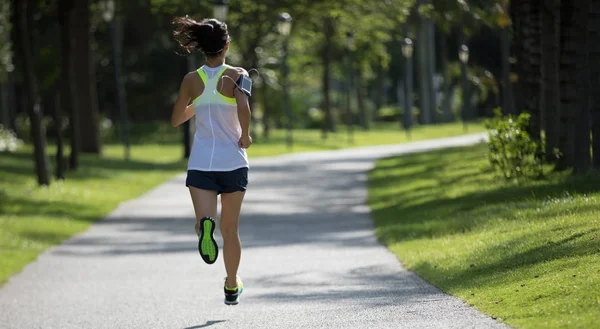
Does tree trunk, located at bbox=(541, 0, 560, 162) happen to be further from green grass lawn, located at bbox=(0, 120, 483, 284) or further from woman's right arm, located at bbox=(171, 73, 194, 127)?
woman's right arm, located at bbox=(171, 73, 194, 127)

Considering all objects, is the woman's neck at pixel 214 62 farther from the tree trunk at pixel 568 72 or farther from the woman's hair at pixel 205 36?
the tree trunk at pixel 568 72

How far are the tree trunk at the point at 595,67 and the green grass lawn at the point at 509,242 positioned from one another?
0.55m

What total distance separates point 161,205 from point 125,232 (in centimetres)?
483

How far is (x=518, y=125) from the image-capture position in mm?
19984

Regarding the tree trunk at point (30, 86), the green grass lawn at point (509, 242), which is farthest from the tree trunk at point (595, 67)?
the tree trunk at point (30, 86)

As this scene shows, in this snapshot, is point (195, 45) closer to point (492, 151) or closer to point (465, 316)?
point (465, 316)

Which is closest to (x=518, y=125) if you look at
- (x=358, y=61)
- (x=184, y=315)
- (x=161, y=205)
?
(x=161, y=205)

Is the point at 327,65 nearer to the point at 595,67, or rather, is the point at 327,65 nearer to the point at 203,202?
the point at 595,67

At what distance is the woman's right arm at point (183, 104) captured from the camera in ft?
29.0

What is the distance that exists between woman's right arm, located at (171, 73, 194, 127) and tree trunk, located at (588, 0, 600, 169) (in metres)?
8.91

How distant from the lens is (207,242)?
8.53m

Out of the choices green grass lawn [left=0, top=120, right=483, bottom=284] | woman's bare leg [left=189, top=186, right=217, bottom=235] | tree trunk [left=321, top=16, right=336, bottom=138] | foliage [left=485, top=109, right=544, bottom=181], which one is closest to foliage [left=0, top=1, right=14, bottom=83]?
green grass lawn [left=0, top=120, right=483, bottom=284]

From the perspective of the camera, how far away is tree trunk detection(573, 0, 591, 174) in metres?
16.7

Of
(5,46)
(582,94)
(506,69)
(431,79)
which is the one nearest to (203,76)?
(582,94)
